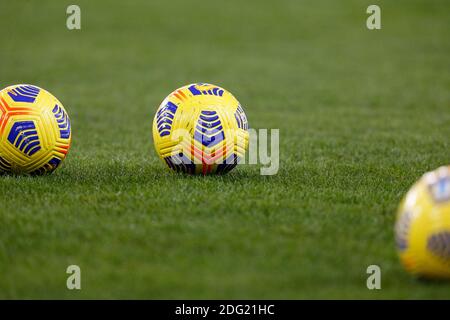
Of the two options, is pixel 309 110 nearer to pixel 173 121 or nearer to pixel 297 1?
pixel 173 121

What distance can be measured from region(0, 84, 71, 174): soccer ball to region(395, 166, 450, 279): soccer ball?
4.34m

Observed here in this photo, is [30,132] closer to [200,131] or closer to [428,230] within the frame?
[200,131]

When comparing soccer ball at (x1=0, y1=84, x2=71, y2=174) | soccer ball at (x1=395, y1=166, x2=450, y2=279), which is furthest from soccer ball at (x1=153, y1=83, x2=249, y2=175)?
soccer ball at (x1=395, y1=166, x2=450, y2=279)

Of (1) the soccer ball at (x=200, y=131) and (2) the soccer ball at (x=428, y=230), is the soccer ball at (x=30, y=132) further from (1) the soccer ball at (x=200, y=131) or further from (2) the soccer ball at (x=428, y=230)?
(2) the soccer ball at (x=428, y=230)

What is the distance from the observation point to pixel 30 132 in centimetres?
777

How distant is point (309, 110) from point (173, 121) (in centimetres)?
755

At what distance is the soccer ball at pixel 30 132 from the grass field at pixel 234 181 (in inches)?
9.3

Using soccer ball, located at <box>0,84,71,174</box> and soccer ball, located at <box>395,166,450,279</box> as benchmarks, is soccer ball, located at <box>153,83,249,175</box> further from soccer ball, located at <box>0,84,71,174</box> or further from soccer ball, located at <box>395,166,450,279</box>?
soccer ball, located at <box>395,166,450,279</box>

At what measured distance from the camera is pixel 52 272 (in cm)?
525

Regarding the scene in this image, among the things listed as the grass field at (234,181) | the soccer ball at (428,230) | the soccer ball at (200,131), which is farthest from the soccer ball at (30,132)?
the soccer ball at (428,230)

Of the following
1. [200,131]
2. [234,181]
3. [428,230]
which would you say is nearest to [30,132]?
[200,131]

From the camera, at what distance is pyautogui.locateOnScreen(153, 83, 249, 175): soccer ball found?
7742 millimetres

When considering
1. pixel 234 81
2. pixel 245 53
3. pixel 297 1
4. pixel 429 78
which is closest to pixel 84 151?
pixel 234 81

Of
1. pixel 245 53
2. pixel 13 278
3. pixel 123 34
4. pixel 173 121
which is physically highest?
pixel 123 34
